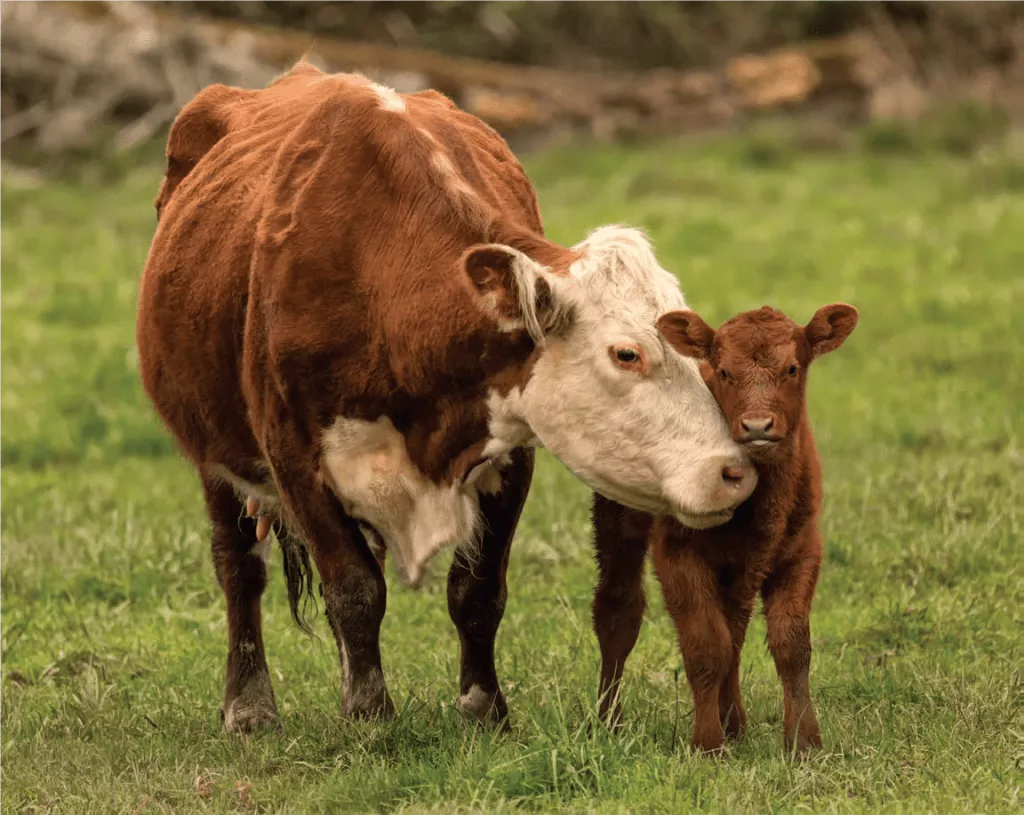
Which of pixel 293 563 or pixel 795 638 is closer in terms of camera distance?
pixel 795 638

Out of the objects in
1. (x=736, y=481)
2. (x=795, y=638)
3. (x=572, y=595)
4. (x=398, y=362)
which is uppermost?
(x=398, y=362)

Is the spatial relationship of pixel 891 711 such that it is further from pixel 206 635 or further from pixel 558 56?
pixel 558 56

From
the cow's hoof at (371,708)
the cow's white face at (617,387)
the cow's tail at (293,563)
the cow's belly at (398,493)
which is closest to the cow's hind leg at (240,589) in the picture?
the cow's tail at (293,563)

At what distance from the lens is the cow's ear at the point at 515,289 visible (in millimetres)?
5234

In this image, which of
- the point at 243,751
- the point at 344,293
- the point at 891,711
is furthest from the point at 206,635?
the point at 891,711

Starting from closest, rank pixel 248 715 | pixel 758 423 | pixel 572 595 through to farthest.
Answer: pixel 758 423, pixel 248 715, pixel 572 595

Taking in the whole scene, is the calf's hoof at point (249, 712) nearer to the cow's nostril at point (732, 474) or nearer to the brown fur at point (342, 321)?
the brown fur at point (342, 321)

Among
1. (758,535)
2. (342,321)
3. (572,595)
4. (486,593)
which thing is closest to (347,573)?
(486,593)

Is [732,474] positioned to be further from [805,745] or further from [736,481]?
[805,745]

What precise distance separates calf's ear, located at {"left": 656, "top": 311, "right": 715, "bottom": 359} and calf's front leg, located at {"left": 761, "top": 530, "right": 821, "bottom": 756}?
0.69m

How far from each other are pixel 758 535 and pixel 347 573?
1.41 m

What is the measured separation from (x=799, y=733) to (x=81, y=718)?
2.61 m

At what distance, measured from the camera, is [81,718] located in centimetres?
646

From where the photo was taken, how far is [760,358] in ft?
16.8
